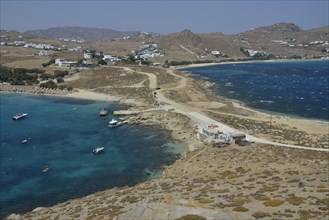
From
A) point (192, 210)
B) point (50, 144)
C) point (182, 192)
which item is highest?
point (192, 210)

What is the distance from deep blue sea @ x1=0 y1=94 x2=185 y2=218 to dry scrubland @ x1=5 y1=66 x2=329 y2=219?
4606mm

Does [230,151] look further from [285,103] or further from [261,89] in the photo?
[261,89]

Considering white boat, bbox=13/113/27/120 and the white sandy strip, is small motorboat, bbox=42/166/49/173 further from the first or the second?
white boat, bbox=13/113/27/120

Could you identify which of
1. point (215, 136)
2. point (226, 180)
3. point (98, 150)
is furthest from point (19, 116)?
point (226, 180)

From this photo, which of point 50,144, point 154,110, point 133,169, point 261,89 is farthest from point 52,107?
point 261,89

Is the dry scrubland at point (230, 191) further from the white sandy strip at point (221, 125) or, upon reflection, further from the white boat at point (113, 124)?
the white boat at point (113, 124)

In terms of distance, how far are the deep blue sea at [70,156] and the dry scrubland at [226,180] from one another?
4.61m

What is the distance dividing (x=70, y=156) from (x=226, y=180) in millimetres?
36342

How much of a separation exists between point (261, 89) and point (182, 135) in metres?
95.9

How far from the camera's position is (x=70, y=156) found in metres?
76.6

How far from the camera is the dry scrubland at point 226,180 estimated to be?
104 ft

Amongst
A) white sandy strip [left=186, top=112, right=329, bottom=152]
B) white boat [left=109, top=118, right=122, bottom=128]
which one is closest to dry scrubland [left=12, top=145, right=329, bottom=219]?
white sandy strip [left=186, top=112, right=329, bottom=152]

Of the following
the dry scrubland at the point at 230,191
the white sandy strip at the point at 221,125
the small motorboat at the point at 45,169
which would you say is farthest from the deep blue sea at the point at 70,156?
the white sandy strip at the point at 221,125

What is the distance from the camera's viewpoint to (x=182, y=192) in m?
44.4
